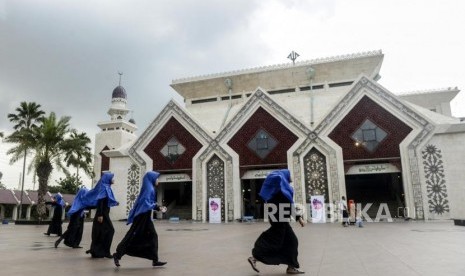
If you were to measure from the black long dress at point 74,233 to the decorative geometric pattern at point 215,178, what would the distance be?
18.7 metres

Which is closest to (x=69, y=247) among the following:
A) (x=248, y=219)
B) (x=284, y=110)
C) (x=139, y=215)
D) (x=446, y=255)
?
(x=139, y=215)

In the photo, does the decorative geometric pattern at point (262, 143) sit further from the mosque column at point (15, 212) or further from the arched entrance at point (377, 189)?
the mosque column at point (15, 212)

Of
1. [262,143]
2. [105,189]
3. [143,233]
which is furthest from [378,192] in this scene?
[143,233]

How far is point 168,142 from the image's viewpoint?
31703mm

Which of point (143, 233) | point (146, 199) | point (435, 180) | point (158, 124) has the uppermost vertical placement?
point (158, 124)

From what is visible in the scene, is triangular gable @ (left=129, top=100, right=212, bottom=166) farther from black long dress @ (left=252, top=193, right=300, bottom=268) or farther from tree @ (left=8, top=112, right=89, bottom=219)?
black long dress @ (left=252, top=193, right=300, bottom=268)

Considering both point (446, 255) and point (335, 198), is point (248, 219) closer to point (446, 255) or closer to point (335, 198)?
point (335, 198)

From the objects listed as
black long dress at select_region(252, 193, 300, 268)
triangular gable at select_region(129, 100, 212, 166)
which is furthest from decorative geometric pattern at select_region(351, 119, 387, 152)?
black long dress at select_region(252, 193, 300, 268)

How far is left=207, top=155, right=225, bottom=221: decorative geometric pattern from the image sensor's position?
28688 mm

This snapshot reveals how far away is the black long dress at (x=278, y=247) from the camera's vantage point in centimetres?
560

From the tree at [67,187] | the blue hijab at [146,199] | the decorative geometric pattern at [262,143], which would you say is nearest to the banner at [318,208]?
the decorative geometric pattern at [262,143]

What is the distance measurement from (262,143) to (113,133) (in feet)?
76.5

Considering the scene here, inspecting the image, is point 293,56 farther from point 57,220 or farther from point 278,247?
point 278,247

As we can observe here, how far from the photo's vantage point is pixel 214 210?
2759 centimetres
